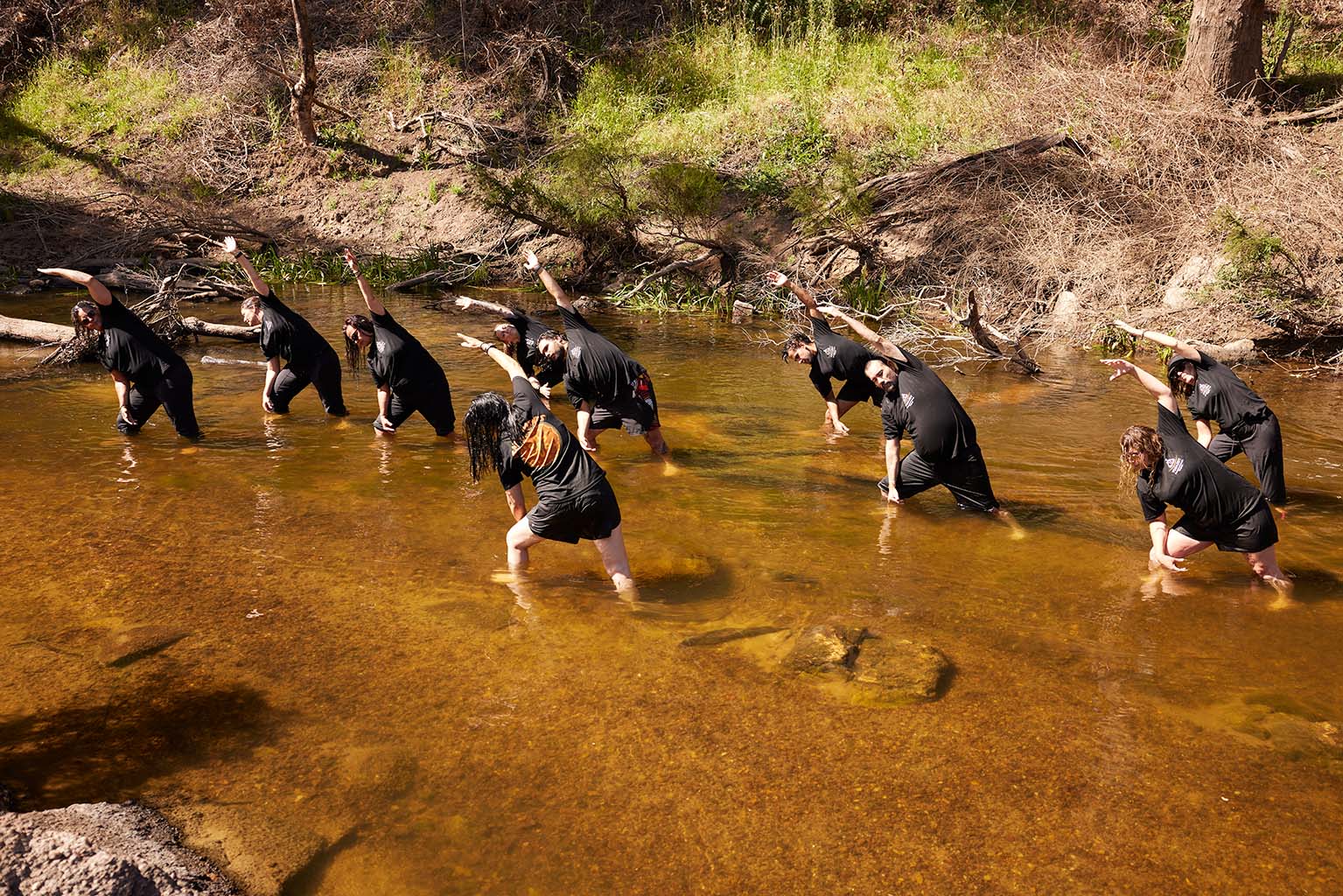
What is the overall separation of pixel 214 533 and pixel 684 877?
15.3 feet

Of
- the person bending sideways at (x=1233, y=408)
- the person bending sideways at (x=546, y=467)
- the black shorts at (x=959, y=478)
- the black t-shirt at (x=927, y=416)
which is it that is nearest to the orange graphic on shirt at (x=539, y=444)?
the person bending sideways at (x=546, y=467)

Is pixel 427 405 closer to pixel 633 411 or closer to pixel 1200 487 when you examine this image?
pixel 633 411

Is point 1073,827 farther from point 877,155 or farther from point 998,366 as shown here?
point 877,155

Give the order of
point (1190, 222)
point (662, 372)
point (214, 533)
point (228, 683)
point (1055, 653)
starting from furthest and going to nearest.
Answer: point (1190, 222), point (662, 372), point (214, 533), point (1055, 653), point (228, 683)

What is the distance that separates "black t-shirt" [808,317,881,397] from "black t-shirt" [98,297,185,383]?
5.84m

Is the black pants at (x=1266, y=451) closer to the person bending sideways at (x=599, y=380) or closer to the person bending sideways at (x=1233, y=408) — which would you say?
the person bending sideways at (x=1233, y=408)

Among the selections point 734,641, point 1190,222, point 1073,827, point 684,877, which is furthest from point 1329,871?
point 1190,222

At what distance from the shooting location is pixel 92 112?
81.6 feet

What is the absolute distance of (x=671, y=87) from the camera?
22312 millimetres

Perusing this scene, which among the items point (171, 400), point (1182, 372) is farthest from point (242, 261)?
point (1182, 372)

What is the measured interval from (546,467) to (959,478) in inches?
127

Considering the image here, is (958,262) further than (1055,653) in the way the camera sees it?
Yes

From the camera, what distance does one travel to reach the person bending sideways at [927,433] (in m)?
7.14

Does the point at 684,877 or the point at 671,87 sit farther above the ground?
the point at 671,87
